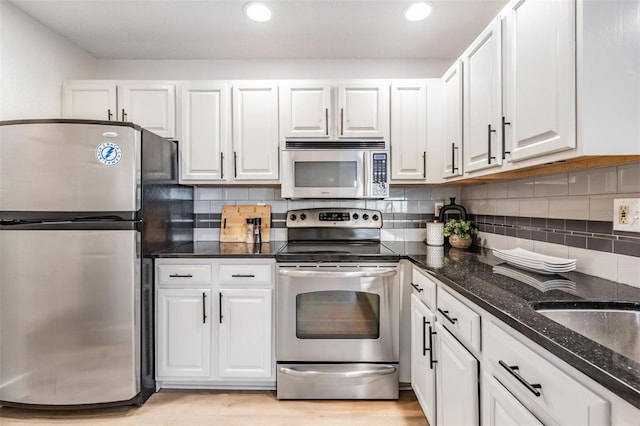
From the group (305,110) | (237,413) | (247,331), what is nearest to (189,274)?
(247,331)

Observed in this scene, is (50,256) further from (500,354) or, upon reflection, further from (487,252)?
(487,252)

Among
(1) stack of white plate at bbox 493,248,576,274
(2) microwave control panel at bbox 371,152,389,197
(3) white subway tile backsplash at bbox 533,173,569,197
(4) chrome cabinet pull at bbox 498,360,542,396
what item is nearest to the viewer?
(4) chrome cabinet pull at bbox 498,360,542,396

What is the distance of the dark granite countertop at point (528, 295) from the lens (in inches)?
25.7

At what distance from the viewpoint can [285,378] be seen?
6.75 feet

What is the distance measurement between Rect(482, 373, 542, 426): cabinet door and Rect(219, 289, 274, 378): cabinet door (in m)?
1.31

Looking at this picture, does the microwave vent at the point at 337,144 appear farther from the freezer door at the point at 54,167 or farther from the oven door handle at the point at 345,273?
Result: the freezer door at the point at 54,167

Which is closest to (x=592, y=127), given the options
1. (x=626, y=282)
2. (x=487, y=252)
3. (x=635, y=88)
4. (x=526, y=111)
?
(x=635, y=88)

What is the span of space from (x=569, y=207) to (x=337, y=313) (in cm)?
133

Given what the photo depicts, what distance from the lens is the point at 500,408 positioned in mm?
1021

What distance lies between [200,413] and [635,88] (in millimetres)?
2457

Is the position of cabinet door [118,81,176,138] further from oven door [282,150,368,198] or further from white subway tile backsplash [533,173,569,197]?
white subway tile backsplash [533,173,569,197]

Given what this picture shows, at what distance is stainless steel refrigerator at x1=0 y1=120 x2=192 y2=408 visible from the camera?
1842 mm

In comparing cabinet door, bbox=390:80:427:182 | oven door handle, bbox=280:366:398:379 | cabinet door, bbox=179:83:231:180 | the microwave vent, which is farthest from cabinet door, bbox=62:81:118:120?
oven door handle, bbox=280:366:398:379

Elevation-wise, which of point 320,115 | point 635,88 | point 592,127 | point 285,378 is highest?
point 320,115
